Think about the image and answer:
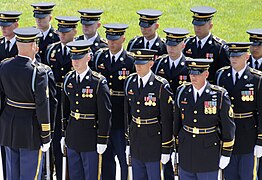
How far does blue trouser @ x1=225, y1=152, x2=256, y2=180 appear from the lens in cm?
851

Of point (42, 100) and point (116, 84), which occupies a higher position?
point (42, 100)

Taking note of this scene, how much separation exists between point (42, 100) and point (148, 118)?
1.26 metres

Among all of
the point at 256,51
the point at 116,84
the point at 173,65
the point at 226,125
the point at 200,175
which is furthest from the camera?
the point at 116,84

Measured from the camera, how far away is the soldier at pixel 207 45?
9422 millimetres

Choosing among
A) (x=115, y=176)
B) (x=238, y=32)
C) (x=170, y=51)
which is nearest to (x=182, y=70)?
(x=170, y=51)

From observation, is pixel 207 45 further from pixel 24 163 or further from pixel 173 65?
pixel 24 163

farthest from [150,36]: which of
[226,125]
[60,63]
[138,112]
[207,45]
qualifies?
[226,125]

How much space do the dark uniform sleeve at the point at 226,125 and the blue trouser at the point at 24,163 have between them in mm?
2227

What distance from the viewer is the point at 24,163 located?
334 inches

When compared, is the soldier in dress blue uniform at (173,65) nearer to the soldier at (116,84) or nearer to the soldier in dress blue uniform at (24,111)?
the soldier at (116,84)

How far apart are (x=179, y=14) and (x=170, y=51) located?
872 cm

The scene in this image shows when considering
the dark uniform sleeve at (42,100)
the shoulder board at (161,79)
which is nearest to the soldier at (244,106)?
the shoulder board at (161,79)

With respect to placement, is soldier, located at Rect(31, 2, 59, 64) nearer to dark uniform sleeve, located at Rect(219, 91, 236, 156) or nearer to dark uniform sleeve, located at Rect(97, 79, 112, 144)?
dark uniform sleeve, located at Rect(97, 79, 112, 144)

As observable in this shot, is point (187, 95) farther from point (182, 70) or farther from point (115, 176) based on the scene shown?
point (115, 176)
